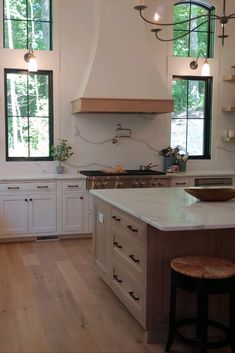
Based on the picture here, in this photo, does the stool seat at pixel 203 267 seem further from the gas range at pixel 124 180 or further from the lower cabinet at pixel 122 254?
the gas range at pixel 124 180

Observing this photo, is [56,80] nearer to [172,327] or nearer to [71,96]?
[71,96]

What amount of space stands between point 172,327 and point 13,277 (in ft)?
6.79

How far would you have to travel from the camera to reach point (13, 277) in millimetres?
4551

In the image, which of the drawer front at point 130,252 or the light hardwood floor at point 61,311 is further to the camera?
the drawer front at point 130,252

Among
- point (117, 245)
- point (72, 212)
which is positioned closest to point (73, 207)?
point (72, 212)

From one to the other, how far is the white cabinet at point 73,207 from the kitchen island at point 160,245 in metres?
2.33

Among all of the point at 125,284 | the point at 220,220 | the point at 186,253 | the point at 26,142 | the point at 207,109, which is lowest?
the point at 125,284

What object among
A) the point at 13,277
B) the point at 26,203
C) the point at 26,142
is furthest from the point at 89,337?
the point at 26,142

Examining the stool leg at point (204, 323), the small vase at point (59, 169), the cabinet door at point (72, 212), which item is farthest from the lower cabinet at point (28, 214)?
the stool leg at point (204, 323)

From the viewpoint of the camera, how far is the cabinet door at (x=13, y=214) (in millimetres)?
5809

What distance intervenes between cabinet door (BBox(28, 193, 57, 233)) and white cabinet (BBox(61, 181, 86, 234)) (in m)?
0.14

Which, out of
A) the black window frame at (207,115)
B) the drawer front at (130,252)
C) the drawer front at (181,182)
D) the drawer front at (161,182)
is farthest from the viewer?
the black window frame at (207,115)

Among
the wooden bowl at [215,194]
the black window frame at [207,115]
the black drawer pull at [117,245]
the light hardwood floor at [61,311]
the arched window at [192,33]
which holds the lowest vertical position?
the light hardwood floor at [61,311]

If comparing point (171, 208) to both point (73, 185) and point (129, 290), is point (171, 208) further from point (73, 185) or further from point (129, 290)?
point (73, 185)
